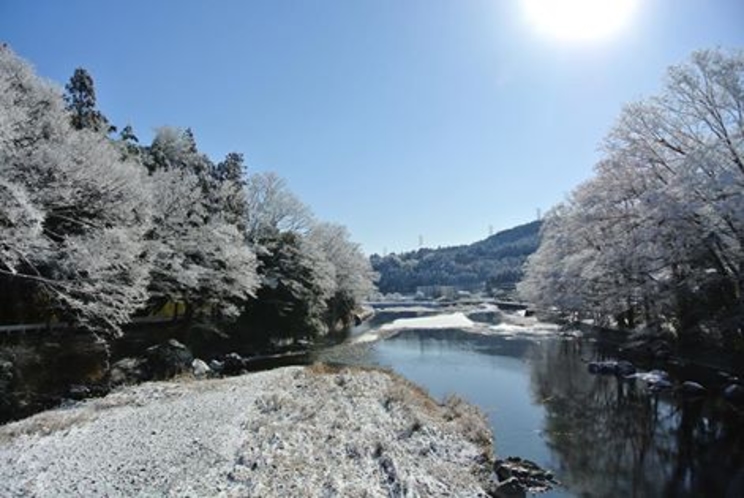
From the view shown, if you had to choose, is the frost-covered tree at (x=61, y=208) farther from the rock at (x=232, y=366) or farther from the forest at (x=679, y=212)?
the forest at (x=679, y=212)

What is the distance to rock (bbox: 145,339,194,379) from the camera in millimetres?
21812

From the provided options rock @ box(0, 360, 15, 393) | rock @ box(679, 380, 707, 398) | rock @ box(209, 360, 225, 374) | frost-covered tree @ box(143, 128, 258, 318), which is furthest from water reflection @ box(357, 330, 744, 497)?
rock @ box(0, 360, 15, 393)

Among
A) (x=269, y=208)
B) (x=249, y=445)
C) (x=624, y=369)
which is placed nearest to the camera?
(x=249, y=445)

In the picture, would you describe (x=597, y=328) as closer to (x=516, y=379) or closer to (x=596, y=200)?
(x=596, y=200)

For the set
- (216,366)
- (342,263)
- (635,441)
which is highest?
(342,263)

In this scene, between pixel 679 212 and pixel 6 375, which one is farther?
pixel 679 212

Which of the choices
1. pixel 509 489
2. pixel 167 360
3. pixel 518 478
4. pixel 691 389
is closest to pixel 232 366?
pixel 167 360

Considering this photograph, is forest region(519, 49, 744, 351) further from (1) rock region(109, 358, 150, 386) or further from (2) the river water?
(1) rock region(109, 358, 150, 386)

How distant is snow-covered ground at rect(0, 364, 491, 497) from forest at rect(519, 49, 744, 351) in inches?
491

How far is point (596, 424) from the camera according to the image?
17.1 meters

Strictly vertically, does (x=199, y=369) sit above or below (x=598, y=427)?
above

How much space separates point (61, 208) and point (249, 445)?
11234mm

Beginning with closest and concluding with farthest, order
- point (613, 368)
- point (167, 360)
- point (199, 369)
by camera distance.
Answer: point (167, 360) < point (199, 369) < point (613, 368)

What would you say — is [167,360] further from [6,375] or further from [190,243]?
[6,375]
